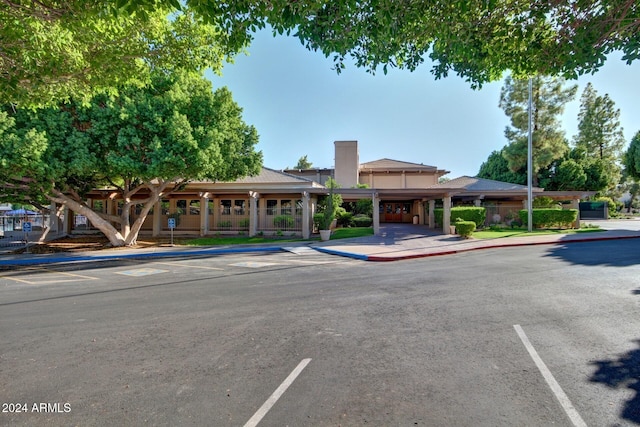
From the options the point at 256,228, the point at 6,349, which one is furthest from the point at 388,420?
the point at 256,228

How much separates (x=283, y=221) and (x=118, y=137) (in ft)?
39.3

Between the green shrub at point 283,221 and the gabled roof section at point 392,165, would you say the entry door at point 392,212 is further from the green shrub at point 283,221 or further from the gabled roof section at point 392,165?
the green shrub at point 283,221

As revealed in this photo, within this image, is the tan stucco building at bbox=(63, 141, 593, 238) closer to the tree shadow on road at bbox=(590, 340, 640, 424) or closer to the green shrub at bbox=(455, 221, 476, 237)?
the green shrub at bbox=(455, 221, 476, 237)

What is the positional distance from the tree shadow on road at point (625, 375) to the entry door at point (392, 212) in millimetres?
33677

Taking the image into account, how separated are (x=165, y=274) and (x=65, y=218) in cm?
2069

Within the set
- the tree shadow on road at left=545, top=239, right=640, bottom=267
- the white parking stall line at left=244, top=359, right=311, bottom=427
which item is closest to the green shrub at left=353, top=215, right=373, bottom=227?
the tree shadow on road at left=545, top=239, right=640, bottom=267

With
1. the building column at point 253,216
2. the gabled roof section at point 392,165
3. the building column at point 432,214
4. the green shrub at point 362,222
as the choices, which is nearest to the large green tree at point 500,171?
the gabled roof section at point 392,165

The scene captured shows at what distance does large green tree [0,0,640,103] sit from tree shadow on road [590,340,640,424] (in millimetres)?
4667

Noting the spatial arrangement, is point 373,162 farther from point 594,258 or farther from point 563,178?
point 594,258

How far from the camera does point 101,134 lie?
15.6m

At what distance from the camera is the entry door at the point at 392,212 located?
3769 centimetres

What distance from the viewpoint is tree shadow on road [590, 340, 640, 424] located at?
3.03 meters

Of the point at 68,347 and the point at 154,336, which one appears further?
the point at 154,336

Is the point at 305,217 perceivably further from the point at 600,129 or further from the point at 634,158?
the point at 600,129
